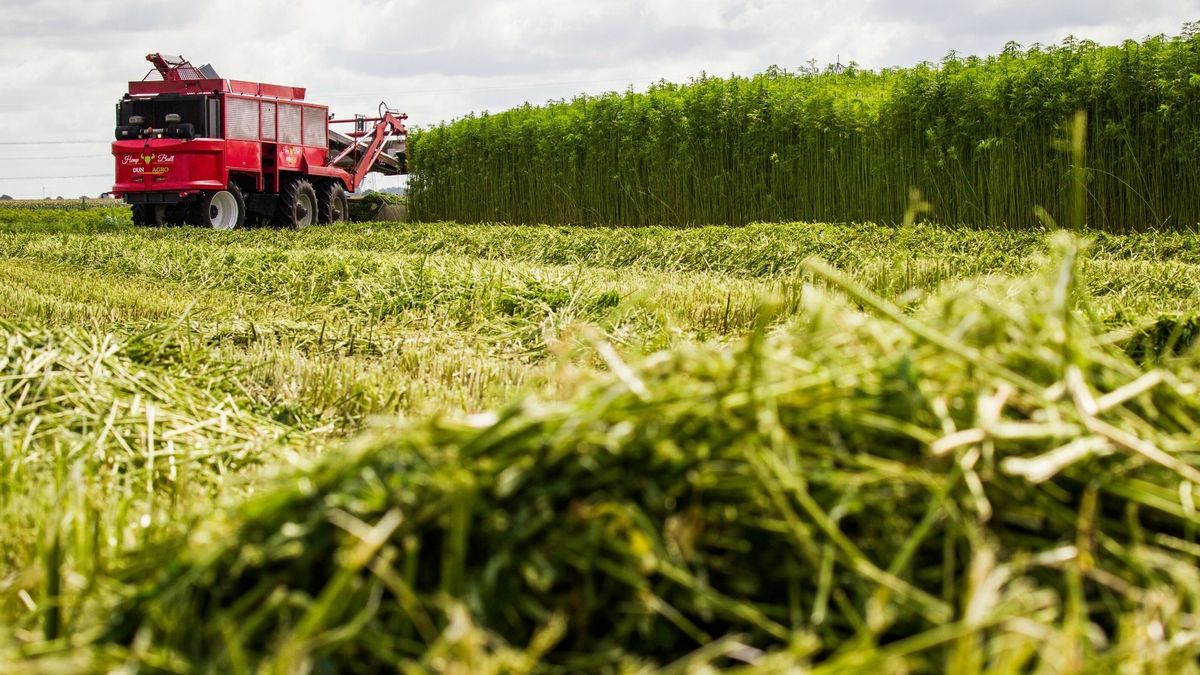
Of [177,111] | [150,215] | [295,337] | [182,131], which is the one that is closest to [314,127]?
[177,111]

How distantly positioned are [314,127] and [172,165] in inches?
134

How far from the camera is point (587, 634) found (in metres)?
1.68

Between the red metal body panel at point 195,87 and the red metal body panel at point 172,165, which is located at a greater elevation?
the red metal body panel at point 195,87

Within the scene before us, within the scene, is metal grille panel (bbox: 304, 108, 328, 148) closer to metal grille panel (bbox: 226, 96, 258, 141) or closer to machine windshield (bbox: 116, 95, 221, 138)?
→ metal grille panel (bbox: 226, 96, 258, 141)

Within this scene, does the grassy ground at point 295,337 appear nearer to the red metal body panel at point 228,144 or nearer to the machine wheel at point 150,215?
the red metal body panel at point 228,144

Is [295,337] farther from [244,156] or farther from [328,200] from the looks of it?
[328,200]

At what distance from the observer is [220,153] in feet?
60.3

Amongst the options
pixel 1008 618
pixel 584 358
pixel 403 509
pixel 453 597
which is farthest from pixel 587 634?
pixel 584 358

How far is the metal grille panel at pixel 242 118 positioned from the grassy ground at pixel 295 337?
655 cm

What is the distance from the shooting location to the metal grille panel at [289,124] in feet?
66.2

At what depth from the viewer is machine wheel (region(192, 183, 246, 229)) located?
1894 cm

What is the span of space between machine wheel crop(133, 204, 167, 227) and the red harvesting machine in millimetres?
18

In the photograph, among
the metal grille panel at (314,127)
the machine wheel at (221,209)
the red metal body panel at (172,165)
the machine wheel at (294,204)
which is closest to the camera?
the red metal body panel at (172,165)

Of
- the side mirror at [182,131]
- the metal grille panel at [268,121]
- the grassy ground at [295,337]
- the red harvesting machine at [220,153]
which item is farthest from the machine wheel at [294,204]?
the grassy ground at [295,337]
